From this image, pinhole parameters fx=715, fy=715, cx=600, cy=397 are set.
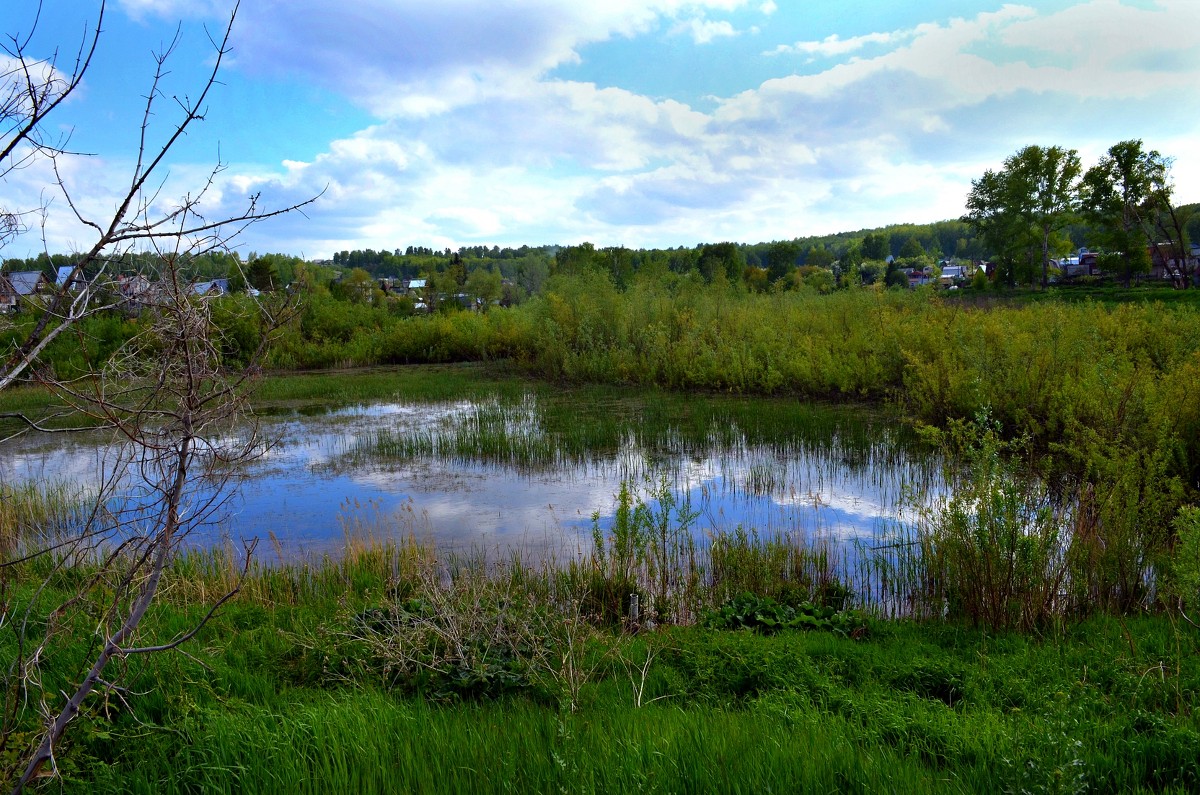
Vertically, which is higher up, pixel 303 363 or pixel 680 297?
pixel 680 297

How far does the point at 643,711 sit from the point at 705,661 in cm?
92

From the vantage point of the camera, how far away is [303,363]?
31.1 metres

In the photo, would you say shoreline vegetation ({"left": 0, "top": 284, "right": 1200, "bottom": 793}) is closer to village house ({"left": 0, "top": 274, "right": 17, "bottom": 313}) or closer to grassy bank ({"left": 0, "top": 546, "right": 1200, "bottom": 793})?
grassy bank ({"left": 0, "top": 546, "right": 1200, "bottom": 793})

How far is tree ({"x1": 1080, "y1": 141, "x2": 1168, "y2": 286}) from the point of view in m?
40.1

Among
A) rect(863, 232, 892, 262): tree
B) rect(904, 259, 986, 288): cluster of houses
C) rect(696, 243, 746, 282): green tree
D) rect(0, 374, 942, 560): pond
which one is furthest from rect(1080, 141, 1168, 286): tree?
rect(863, 232, 892, 262): tree

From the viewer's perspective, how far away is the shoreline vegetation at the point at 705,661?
3.10m

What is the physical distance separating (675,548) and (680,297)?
19.0 m

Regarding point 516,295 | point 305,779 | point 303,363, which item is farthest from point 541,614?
point 516,295

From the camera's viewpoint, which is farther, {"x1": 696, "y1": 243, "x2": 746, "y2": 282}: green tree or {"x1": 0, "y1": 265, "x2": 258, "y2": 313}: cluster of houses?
Result: {"x1": 696, "y1": 243, "x2": 746, "y2": 282}: green tree

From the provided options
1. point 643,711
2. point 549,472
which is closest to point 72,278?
point 643,711

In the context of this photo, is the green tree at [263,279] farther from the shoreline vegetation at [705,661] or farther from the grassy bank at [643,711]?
the grassy bank at [643,711]

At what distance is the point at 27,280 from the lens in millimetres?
3234

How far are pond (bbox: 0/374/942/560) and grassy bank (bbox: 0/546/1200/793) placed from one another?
7.64ft

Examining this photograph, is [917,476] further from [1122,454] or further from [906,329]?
[906,329]
